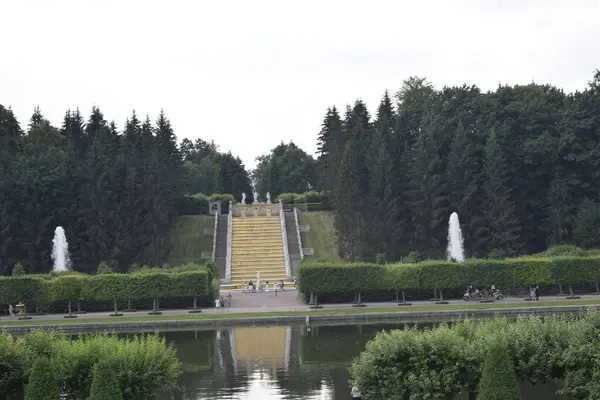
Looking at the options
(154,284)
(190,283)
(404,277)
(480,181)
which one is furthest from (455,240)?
(154,284)

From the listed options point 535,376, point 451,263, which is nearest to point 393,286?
point 451,263

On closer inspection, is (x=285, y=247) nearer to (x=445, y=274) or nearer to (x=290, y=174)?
(x=445, y=274)

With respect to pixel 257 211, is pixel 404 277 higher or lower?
lower

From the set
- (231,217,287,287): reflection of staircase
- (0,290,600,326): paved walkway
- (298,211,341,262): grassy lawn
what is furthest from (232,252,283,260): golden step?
(0,290,600,326): paved walkway

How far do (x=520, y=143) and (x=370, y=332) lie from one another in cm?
3934

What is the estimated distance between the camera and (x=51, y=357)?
23.8 metres

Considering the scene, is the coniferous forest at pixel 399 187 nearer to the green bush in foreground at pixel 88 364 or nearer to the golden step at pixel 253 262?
the golden step at pixel 253 262

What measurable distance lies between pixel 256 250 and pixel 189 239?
7.22m

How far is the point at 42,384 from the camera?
2098 cm

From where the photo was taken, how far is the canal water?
93.8 ft

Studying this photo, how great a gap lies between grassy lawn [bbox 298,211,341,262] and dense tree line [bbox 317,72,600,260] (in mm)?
2394

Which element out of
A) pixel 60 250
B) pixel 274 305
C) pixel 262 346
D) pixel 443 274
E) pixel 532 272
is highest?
pixel 60 250

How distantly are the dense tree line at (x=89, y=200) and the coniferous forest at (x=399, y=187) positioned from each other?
11cm

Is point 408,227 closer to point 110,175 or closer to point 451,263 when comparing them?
point 451,263
